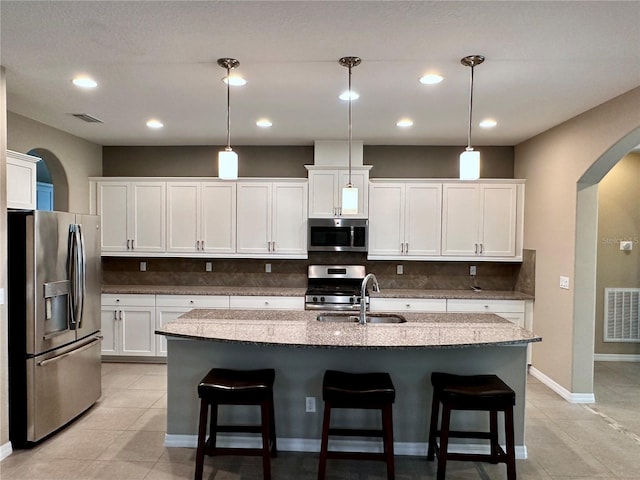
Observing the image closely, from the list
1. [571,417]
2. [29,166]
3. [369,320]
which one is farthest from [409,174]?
[29,166]

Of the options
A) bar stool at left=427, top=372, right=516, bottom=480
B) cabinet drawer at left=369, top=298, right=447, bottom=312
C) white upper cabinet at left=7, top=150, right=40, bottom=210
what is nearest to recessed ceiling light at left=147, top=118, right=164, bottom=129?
white upper cabinet at left=7, top=150, right=40, bottom=210

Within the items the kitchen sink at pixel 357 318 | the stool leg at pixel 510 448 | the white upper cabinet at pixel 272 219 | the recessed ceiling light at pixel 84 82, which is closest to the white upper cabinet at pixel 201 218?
Answer: the white upper cabinet at pixel 272 219

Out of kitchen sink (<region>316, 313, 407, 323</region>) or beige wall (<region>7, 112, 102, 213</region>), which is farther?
beige wall (<region>7, 112, 102, 213</region>)

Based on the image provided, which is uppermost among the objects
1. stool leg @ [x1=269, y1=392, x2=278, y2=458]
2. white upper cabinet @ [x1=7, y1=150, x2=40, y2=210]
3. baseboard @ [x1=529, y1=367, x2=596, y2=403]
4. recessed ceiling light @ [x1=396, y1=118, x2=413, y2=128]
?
recessed ceiling light @ [x1=396, y1=118, x2=413, y2=128]

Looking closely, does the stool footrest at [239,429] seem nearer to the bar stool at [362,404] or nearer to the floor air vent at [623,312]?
the bar stool at [362,404]

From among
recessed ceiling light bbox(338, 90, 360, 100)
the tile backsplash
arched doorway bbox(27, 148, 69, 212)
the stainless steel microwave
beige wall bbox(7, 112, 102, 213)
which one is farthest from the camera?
the tile backsplash

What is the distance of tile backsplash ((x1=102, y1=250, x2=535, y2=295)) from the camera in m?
5.38

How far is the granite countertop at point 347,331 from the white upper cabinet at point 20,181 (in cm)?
143

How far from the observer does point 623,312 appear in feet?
17.2

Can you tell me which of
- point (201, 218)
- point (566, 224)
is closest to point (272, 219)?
point (201, 218)

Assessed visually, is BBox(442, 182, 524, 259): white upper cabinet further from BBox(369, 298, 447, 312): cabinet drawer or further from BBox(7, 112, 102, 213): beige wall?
BBox(7, 112, 102, 213): beige wall

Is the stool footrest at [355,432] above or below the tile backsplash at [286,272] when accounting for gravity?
below

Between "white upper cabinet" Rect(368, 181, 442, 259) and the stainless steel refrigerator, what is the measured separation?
311cm

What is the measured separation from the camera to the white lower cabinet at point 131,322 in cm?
492
